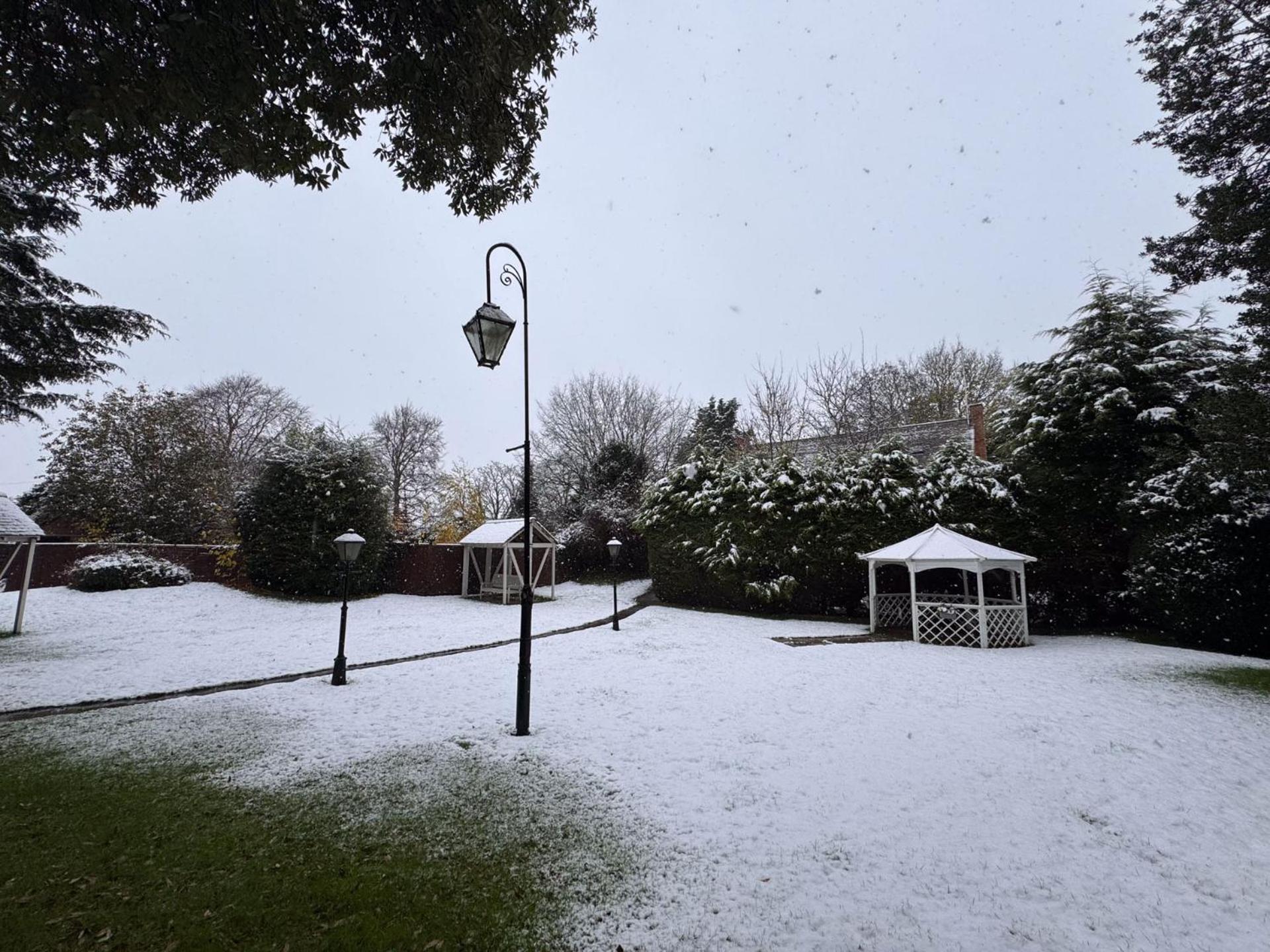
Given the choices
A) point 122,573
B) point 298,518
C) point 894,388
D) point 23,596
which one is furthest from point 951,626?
point 122,573

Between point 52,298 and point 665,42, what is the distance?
10299mm

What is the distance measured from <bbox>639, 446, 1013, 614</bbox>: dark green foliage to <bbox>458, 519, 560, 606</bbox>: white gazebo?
5103mm

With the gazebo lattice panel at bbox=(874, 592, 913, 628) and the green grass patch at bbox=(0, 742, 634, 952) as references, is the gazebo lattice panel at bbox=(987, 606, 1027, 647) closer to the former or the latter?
the gazebo lattice panel at bbox=(874, 592, 913, 628)

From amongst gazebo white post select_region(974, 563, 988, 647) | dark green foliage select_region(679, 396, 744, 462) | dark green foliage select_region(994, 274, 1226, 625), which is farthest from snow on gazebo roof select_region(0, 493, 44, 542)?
dark green foliage select_region(994, 274, 1226, 625)

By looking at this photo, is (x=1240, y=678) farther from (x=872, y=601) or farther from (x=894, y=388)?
(x=894, y=388)

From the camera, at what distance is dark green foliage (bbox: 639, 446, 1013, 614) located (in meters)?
13.9

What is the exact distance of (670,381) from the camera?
29641 mm

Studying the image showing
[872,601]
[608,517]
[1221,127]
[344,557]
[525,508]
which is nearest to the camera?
[525,508]

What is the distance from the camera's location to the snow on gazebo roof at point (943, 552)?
36.1 feet

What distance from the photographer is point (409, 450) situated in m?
32.1

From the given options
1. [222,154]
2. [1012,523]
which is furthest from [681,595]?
[222,154]

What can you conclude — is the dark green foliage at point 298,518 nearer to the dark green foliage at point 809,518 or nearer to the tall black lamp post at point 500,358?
the dark green foliage at point 809,518

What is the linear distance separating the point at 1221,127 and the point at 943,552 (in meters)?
7.78

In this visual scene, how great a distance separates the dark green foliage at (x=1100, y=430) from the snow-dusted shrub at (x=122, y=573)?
24543mm
